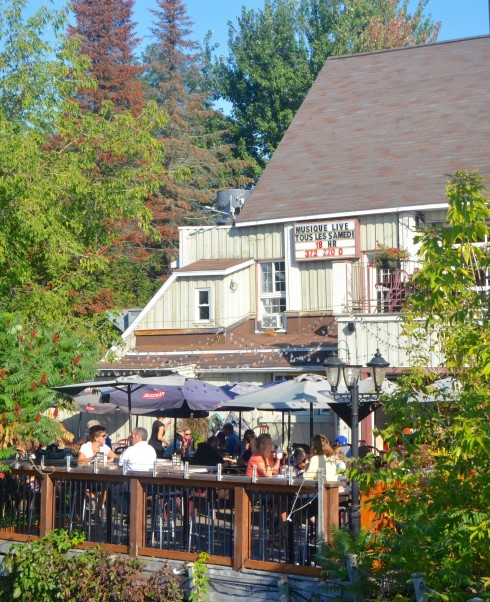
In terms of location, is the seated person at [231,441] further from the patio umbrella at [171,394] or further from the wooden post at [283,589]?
the wooden post at [283,589]

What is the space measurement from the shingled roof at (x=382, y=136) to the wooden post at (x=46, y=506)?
13.3 m

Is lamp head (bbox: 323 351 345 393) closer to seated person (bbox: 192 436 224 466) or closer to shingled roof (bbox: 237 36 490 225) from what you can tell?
seated person (bbox: 192 436 224 466)

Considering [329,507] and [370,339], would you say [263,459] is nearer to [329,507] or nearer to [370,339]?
[329,507]

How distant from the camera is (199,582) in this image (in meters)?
11.2

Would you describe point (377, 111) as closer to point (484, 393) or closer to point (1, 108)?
point (1, 108)

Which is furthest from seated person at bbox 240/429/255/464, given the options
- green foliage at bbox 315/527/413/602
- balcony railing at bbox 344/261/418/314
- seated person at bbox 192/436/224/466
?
green foliage at bbox 315/527/413/602

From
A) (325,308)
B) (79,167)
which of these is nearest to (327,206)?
(325,308)

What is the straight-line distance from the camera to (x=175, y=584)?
11.3m

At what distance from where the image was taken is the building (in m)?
24.3

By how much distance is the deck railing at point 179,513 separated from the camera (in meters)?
10.9

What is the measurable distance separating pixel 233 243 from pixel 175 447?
28.3 feet

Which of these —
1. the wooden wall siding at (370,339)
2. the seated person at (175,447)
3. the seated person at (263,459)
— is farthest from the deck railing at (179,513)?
the wooden wall siding at (370,339)

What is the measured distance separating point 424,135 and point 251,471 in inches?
621

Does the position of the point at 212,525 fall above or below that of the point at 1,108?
below
